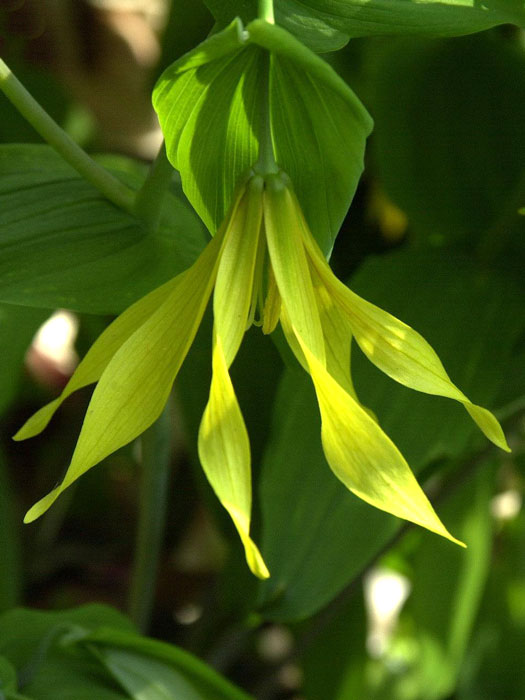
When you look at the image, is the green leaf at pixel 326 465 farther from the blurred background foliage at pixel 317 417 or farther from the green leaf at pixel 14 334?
the green leaf at pixel 14 334

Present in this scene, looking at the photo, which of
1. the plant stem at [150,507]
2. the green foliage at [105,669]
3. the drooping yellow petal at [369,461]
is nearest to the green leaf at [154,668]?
the green foliage at [105,669]

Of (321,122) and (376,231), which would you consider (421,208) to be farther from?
(321,122)

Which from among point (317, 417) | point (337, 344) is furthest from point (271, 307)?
point (317, 417)

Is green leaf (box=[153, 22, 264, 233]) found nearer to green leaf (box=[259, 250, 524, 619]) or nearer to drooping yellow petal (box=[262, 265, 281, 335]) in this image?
drooping yellow petal (box=[262, 265, 281, 335])

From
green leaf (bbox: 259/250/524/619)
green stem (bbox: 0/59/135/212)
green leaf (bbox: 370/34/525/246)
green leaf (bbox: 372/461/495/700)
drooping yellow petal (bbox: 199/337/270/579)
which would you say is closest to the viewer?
drooping yellow petal (bbox: 199/337/270/579)

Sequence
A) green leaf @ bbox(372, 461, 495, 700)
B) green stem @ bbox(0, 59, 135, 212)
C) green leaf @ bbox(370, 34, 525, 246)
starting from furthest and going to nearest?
green leaf @ bbox(372, 461, 495, 700) < green leaf @ bbox(370, 34, 525, 246) < green stem @ bbox(0, 59, 135, 212)

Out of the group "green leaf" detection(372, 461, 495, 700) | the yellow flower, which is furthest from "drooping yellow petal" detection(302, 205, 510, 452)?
"green leaf" detection(372, 461, 495, 700)
